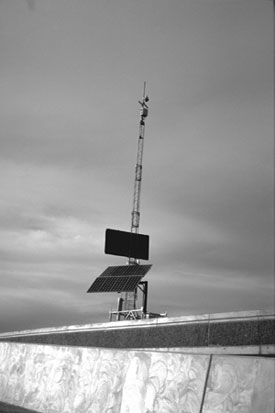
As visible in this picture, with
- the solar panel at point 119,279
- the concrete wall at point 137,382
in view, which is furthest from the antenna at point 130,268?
the concrete wall at point 137,382

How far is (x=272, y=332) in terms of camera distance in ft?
29.3

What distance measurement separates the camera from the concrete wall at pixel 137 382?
264 inches

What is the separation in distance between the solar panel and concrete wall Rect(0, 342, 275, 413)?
813 centimetres

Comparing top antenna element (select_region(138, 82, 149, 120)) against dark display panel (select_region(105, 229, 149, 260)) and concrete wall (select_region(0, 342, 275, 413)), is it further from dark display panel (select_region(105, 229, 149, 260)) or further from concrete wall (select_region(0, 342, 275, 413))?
concrete wall (select_region(0, 342, 275, 413))

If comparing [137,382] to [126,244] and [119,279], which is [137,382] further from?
[126,244]

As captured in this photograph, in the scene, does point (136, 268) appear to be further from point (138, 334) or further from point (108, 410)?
point (108, 410)

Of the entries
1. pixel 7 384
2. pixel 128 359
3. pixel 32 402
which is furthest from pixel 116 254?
pixel 128 359

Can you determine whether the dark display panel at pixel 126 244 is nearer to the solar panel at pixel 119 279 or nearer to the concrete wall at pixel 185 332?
the solar panel at pixel 119 279

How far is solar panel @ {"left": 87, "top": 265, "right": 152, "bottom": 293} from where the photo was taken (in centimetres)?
2089

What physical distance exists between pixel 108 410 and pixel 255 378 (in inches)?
141

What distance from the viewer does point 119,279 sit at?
21625 mm

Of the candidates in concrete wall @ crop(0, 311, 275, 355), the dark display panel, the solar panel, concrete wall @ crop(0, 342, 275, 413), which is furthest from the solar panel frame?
concrete wall @ crop(0, 342, 275, 413)

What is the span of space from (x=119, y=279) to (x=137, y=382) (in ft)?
42.8

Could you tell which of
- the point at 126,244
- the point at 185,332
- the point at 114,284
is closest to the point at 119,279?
the point at 114,284
